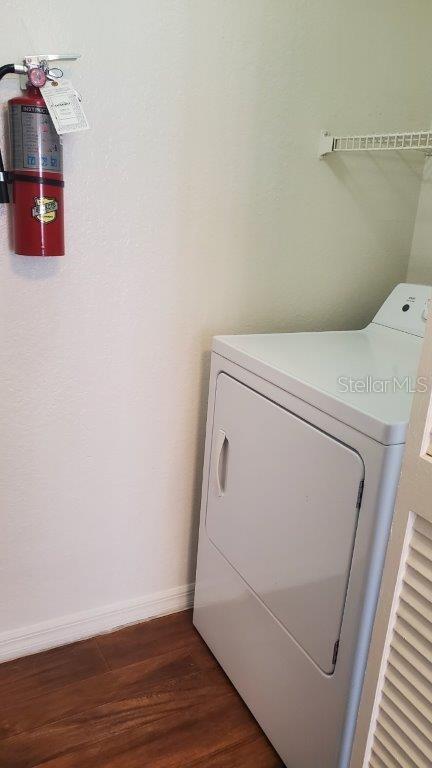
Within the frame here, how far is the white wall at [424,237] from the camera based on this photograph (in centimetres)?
196

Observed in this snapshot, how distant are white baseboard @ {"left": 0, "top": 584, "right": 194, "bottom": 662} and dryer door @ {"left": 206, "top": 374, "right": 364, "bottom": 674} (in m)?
0.41

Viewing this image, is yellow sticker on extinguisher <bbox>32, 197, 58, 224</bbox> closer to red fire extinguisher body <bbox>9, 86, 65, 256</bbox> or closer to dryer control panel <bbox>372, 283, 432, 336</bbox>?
red fire extinguisher body <bbox>9, 86, 65, 256</bbox>

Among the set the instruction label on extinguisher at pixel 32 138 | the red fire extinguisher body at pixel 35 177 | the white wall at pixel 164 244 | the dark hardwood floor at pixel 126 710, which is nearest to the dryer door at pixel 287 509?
the white wall at pixel 164 244

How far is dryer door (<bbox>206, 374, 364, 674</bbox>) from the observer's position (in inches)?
44.9

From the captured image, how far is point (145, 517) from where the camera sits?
1.79m

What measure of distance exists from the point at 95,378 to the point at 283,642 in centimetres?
83

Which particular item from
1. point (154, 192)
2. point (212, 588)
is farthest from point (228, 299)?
point (212, 588)

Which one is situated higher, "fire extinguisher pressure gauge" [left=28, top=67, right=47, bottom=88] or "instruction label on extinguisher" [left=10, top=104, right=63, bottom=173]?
"fire extinguisher pressure gauge" [left=28, top=67, right=47, bottom=88]

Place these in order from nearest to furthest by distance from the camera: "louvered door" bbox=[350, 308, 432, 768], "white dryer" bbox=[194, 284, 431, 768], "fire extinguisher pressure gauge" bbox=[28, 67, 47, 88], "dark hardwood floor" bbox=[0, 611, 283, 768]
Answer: "louvered door" bbox=[350, 308, 432, 768]
"white dryer" bbox=[194, 284, 431, 768]
"fire extinguisher pressure gauge" bbox=[28, 67, 47, 88]
"dark hardwood floor" bbox=[0, 611, 283, 768]

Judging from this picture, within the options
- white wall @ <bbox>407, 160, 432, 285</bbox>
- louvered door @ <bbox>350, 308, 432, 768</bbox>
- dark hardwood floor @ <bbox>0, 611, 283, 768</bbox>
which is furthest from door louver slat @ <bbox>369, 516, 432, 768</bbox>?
white wall @ <bbox>407, 160, 432, 285</bbox>

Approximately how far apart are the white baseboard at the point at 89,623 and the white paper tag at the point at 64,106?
4.48 feet

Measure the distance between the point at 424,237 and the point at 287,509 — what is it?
3.93 ft

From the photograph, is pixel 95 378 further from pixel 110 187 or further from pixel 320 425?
pixel 320 425

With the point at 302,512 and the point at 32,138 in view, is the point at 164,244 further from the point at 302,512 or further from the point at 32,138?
the point at 302,512
